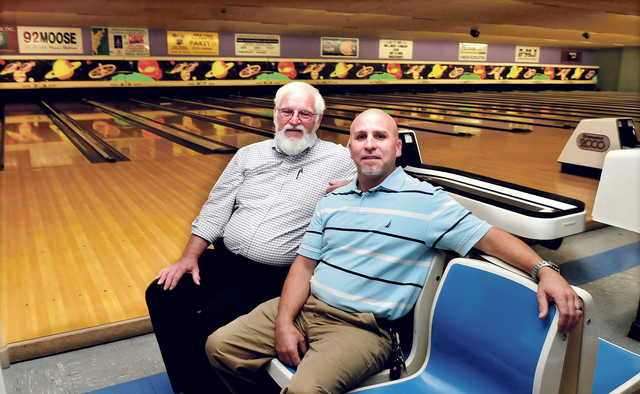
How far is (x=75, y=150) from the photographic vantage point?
5.41 metres

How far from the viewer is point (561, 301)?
1006mm

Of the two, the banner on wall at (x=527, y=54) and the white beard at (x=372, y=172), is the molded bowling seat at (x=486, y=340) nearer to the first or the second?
the white beard at (x=372, y=172)

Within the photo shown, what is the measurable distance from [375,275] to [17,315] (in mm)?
1421

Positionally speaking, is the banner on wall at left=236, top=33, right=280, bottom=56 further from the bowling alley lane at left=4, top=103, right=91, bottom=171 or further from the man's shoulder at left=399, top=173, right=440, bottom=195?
the man's shoulder at left=399, top=173, right=440, bottom=195

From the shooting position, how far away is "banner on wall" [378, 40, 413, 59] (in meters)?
16.4

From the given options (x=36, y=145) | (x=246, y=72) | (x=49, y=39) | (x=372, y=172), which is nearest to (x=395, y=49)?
(x=246, y=72)

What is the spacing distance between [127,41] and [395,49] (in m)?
7.86

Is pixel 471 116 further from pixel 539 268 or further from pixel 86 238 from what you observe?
pixel 539 268

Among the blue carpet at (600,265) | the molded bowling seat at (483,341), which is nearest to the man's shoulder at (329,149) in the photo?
the molded bowling seat at (483,341)

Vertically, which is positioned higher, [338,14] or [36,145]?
→ [338,14]

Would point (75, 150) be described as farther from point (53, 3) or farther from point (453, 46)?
point (453, 46)

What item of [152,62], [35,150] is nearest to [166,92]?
[152,62]

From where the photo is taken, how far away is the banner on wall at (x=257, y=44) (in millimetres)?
14312

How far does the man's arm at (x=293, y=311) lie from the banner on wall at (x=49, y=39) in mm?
12754
